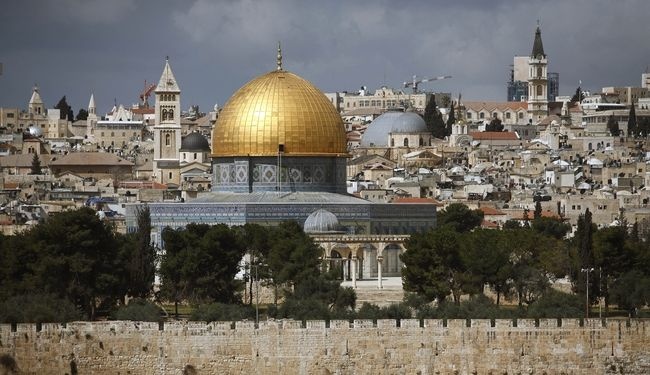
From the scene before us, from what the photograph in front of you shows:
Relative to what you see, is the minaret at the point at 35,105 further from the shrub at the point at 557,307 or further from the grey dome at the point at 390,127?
the shrub at the point at 557,307

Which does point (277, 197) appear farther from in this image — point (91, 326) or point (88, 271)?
point (91, 326)

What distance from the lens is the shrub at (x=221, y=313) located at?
5344cm

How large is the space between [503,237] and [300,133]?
11992mm

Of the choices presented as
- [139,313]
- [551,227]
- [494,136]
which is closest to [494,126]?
[494,136]

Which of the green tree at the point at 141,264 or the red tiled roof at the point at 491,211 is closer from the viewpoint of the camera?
the green tree at the point at 141,264

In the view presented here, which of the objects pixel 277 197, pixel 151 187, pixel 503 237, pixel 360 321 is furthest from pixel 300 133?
pixel 151 187

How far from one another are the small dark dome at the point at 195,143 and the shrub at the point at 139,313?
3280 inches

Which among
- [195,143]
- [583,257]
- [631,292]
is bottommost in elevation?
[631,292]

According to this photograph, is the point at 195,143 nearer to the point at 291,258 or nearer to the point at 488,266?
the point at 291,258

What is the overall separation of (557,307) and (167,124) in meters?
89.9

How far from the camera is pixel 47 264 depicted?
57969 millimetres

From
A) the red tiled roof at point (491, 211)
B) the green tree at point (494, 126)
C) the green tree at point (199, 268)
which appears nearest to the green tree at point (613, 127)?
the green tree at point (494, 126)

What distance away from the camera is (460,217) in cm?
8688

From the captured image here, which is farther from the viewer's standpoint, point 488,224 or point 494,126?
point 494,126
